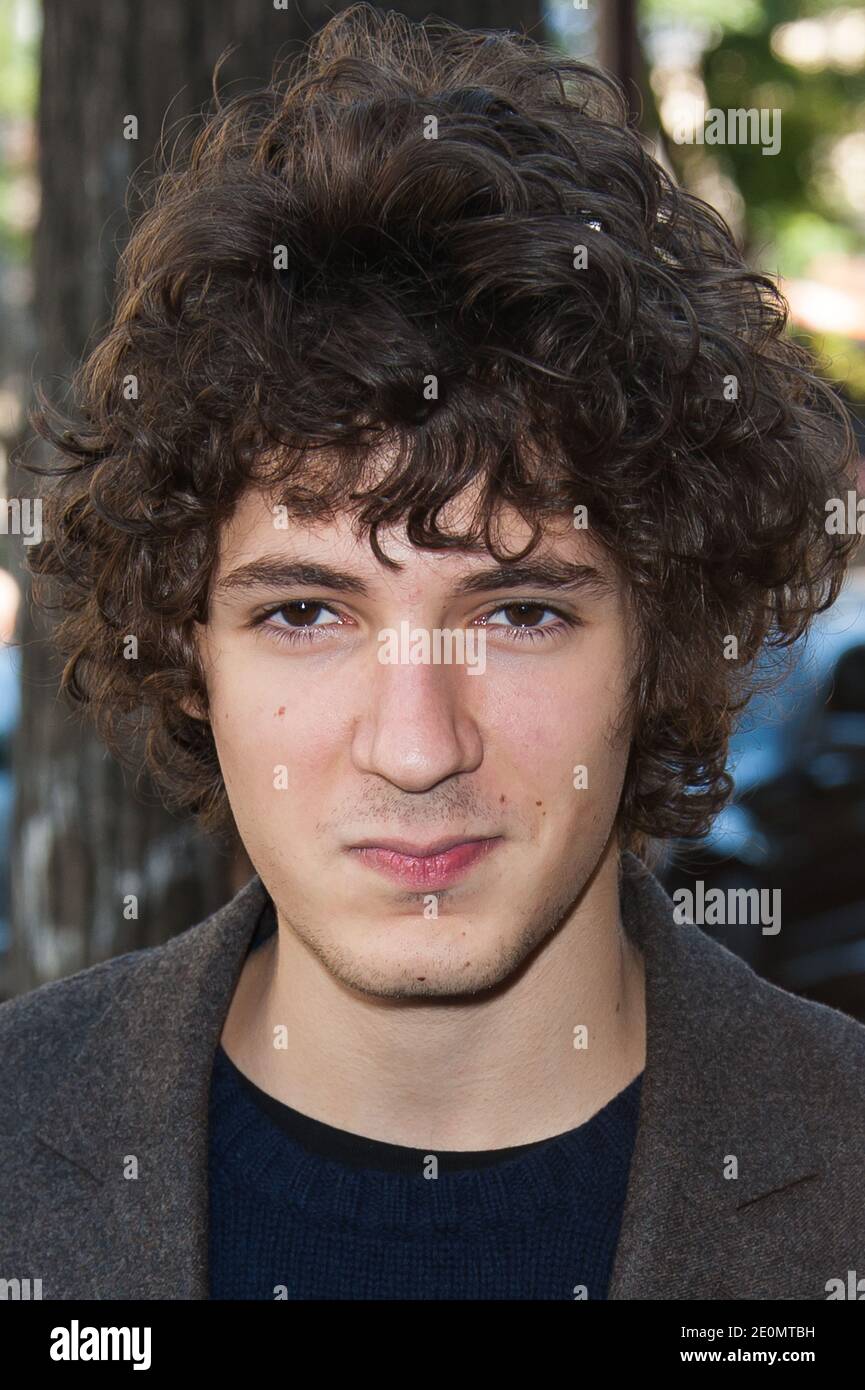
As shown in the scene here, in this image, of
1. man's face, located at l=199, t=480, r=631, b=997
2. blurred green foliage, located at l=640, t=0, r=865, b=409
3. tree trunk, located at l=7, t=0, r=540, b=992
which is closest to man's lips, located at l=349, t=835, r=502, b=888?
man's face, located at l=199, t=480, r=631, b=997

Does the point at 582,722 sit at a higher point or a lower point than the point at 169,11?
lower

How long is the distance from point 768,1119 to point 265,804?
2.95 ft

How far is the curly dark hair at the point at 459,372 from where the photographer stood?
7.73ft

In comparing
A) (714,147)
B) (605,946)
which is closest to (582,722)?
(605,946)

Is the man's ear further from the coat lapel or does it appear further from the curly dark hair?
the coat lapel

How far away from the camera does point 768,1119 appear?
249 centimetres

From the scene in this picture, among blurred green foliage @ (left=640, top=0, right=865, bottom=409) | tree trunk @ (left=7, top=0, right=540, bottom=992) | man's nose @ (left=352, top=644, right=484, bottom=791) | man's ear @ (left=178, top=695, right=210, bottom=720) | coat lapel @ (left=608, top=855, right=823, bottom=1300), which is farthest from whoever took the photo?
blurred green foliage @ (left=640, top=0, right=865, bottom=409)

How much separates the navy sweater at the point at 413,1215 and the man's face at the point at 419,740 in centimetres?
31

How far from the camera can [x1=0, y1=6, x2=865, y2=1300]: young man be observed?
2318mm

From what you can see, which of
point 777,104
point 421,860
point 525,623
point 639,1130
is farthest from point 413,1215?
point 777,104

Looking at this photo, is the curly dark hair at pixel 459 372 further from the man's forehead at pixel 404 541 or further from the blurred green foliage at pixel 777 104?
the blurred green foliage at pixel 777 104

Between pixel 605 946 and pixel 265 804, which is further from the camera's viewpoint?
pixel 605 946
